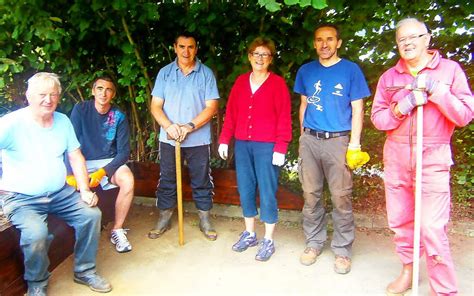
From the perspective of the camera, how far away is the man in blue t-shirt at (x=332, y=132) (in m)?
2.99

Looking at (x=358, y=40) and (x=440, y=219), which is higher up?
(x=358, y=40)

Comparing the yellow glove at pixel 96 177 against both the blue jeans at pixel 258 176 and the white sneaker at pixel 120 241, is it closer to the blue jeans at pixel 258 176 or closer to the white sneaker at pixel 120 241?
the white sneaker at pixel 120 241

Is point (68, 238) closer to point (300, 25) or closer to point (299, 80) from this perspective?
point (299, 80)

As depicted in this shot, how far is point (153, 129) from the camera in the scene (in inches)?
185

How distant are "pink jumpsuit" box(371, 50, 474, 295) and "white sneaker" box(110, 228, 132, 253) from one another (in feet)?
6.99

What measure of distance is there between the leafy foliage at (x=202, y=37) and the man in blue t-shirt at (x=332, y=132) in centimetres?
58

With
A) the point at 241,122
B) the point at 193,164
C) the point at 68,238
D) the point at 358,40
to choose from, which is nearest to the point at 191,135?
the point at 193,164

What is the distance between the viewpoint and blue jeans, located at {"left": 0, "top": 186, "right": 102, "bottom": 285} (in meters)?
2.69

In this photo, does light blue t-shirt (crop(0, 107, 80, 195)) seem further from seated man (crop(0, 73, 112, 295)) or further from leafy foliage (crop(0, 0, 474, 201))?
A: leafy foliage (crop(0, 0, 474, 201))

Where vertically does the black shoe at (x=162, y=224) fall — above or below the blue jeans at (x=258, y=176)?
below

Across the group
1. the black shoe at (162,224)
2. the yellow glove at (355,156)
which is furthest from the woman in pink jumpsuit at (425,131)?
the black shoe at (162,224)

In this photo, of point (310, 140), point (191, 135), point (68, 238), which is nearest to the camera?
point (310, 140)

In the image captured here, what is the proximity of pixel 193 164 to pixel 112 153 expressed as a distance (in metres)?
0.71

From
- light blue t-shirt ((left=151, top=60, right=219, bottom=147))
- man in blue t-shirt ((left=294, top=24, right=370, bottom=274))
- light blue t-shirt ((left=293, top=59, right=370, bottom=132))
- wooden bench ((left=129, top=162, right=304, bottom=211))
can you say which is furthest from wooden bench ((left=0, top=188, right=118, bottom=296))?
light blue t-shirt ((left=293, top=59, right=370, bottom=132))
